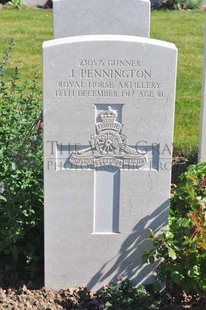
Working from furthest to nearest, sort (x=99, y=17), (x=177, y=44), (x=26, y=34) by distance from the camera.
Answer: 1. (x=26, y=34)
2. (x=177, y=44)
3. (x=99, y=17)

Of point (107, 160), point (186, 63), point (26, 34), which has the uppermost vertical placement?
point (26, 34)

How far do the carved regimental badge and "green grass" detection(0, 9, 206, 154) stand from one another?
2429 millimetres

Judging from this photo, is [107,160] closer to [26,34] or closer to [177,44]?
[177,44]

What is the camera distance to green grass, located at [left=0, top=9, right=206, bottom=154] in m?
6.91

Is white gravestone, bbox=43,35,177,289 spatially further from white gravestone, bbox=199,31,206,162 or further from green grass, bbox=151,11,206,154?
green grass, bbox=151,11,206,154

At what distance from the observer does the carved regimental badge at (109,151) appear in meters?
3.74

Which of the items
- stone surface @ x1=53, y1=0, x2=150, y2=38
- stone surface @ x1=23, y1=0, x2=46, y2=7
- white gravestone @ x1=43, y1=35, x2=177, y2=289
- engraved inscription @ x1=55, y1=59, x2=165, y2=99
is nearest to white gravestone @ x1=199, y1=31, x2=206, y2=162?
stone surface @ x1=53, y1=0, x2=150, y2=38

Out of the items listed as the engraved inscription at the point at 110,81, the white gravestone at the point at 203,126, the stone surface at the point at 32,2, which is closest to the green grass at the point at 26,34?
the stone surface at the point at 32,2

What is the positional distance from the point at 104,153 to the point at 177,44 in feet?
24.3

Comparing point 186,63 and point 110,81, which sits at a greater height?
point 186,63

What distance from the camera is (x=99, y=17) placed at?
531 cm

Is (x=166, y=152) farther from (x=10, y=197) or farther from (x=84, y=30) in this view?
(x=84, y=30)

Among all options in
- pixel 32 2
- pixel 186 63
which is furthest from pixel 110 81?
pixel 32 2

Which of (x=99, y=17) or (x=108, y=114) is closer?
(x=108, y=114)
